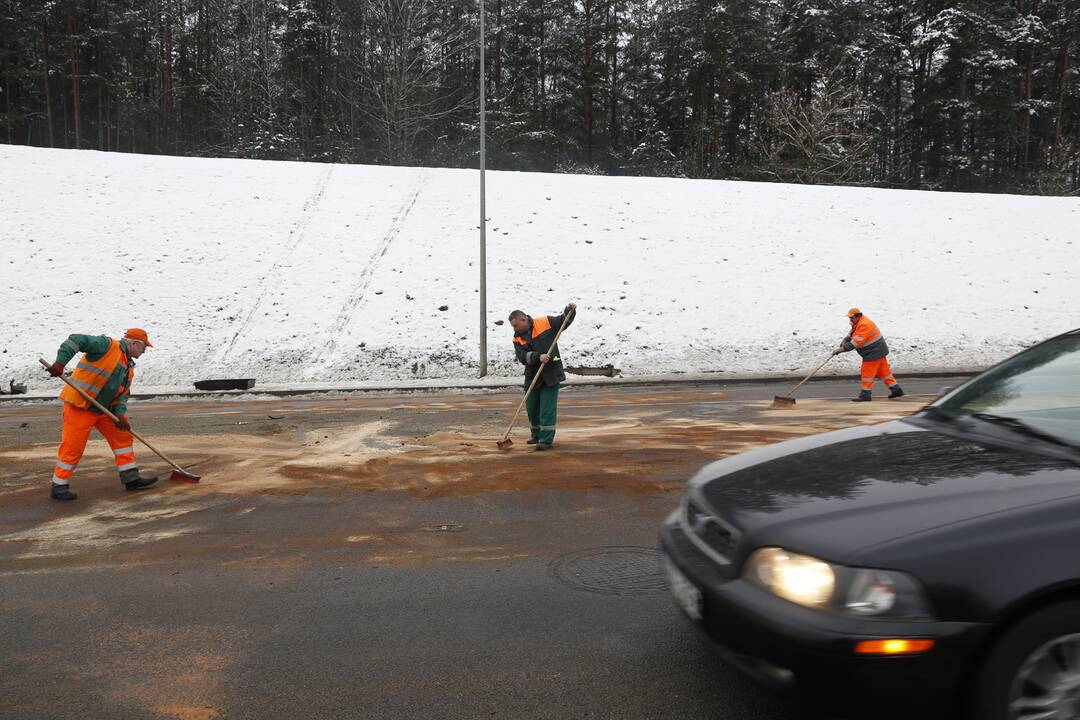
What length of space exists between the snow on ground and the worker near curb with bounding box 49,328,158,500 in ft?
32.0

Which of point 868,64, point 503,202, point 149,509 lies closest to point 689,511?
point 149,509

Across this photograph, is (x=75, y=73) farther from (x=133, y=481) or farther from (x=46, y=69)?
(x=133, y=481)

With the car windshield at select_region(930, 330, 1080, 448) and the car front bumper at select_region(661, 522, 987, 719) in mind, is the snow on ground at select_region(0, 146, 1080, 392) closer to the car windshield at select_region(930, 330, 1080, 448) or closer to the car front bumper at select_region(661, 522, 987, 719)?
the car windshield at select_region(930, 330, 1080, 448)

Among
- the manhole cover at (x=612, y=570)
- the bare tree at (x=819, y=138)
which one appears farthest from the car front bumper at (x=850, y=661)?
the bare tree at (x=819, y=138)

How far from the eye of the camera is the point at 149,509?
6.08 m

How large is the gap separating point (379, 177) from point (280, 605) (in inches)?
1000

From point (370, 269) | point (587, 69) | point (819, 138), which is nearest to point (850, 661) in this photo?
point (370, 269)

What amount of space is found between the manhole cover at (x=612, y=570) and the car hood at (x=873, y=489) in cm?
118

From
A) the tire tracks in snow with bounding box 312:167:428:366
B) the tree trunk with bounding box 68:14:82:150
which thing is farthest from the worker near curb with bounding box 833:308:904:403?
the tree trunk with bounding box 68:14:82:150

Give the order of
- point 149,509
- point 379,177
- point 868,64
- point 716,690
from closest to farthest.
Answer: point 716,690 < point 149,509 < point 379,177 < point 868,64

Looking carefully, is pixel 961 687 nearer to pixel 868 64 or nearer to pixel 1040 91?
pixel 868 64

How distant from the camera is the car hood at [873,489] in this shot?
2322 mm

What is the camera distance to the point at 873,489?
8.52 ft

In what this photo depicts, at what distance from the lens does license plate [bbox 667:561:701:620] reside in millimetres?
2723
